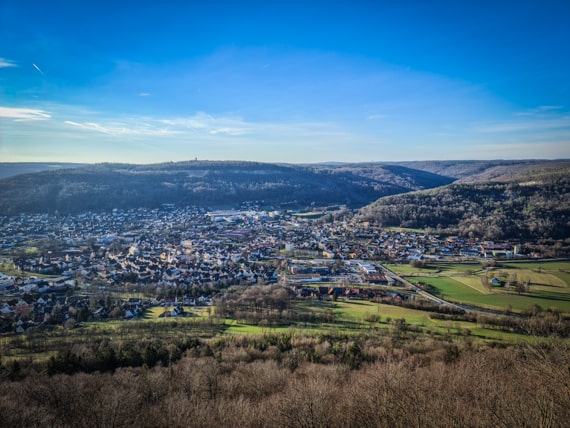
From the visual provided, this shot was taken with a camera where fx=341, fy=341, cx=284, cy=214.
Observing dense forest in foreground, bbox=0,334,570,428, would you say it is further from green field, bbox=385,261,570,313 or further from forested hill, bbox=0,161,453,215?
forested hill, bbox=0,161,453,215

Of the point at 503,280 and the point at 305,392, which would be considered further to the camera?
the point at 503,280

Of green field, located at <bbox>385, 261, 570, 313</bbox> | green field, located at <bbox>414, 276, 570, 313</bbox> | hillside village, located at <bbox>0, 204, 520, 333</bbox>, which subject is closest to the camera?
green field, located at <bbox>414, 276, 570, 313</bbox>

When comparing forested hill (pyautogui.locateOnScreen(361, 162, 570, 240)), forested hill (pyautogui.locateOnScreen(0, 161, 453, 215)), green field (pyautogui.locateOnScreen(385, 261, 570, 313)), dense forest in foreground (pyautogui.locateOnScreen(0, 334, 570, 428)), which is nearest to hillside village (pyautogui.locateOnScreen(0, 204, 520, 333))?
green field (pyautogui.locateOnScreen(385, 261, 570, 313))

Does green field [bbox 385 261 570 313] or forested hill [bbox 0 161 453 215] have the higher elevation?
forested hill [bbox 0 161 453 215]

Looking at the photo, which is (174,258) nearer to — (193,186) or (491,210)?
(491,210)

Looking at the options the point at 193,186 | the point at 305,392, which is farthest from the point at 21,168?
the point at 305,392

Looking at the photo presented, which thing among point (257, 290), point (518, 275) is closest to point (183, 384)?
point (257, 290)
